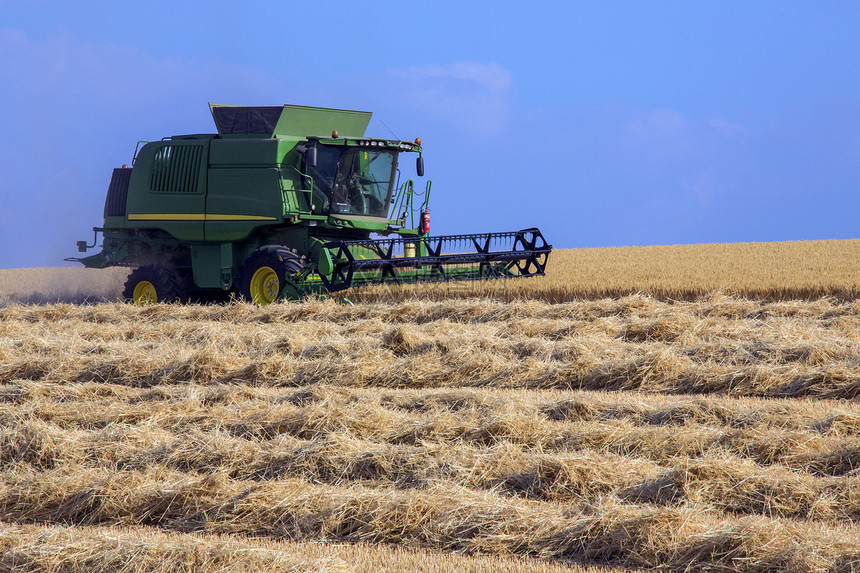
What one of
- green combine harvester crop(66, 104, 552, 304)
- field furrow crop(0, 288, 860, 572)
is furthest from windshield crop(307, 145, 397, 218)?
field furrow crop(0, 288, 860, 572)

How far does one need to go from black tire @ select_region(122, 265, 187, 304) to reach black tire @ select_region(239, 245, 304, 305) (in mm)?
1761

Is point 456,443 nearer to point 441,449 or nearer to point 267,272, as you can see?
point 441,449

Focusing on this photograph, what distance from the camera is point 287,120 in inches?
554

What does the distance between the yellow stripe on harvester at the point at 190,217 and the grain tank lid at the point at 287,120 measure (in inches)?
55.5

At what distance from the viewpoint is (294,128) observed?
14.2 m

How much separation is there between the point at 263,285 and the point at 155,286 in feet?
8.11

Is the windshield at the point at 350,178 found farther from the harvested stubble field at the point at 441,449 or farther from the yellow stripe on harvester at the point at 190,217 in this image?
the harvested stubble field at the point at 441,449

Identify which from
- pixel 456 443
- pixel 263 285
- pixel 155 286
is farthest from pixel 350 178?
pixel 456 443

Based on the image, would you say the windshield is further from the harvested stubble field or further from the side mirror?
the harvested stubble field

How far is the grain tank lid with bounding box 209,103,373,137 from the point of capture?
14078 mm

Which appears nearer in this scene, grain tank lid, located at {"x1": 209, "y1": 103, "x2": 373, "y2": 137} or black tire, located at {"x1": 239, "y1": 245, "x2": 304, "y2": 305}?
black tire, located at {"x1": 239, "y1": 245, "x2": 304, "y2": 305}

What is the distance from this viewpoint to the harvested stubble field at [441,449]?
3.92 metres

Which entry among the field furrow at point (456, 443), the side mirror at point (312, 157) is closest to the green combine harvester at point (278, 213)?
the side mirror at point (312, 157)

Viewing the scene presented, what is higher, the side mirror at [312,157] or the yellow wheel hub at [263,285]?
the side mirror at [312,157]
